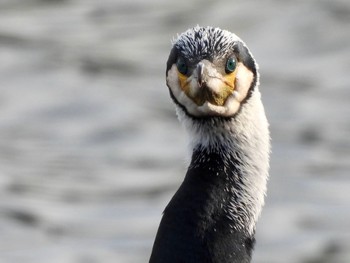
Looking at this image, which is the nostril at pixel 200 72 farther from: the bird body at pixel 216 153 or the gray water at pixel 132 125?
the gray water at pixel 132 125

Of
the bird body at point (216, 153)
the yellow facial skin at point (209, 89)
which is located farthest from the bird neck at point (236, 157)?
the yellow facial skin at point (209, 89)

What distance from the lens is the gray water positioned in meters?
12.1

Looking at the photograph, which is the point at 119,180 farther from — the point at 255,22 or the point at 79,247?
the point at 255,22

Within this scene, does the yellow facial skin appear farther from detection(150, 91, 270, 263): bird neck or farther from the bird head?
detection(150, 91, 270, 263): bird neck

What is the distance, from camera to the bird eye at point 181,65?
6371mm

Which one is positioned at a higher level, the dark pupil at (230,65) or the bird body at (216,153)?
the dark pupil at (230,65)

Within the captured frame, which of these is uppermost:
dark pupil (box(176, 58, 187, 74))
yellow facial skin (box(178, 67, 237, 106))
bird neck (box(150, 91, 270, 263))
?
dark pupil (box(176, 58, 187, 74))

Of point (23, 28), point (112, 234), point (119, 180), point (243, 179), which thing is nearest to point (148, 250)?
point (112, 234)

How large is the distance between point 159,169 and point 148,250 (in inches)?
52.4

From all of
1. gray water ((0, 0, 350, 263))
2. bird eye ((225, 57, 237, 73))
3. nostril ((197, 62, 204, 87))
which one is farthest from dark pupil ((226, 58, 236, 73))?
gray water ((0, 0, 350, 263))

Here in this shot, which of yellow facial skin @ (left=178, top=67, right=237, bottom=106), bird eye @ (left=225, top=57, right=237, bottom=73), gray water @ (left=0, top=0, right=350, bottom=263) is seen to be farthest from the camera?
gray water @ (left=0, top=0, right=350, bottom=263)

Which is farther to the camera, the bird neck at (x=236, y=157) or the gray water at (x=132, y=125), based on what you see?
the gray water at (x=132, y=125)

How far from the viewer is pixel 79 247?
11.9 m

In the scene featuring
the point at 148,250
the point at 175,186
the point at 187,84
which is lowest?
the point at 187,84
